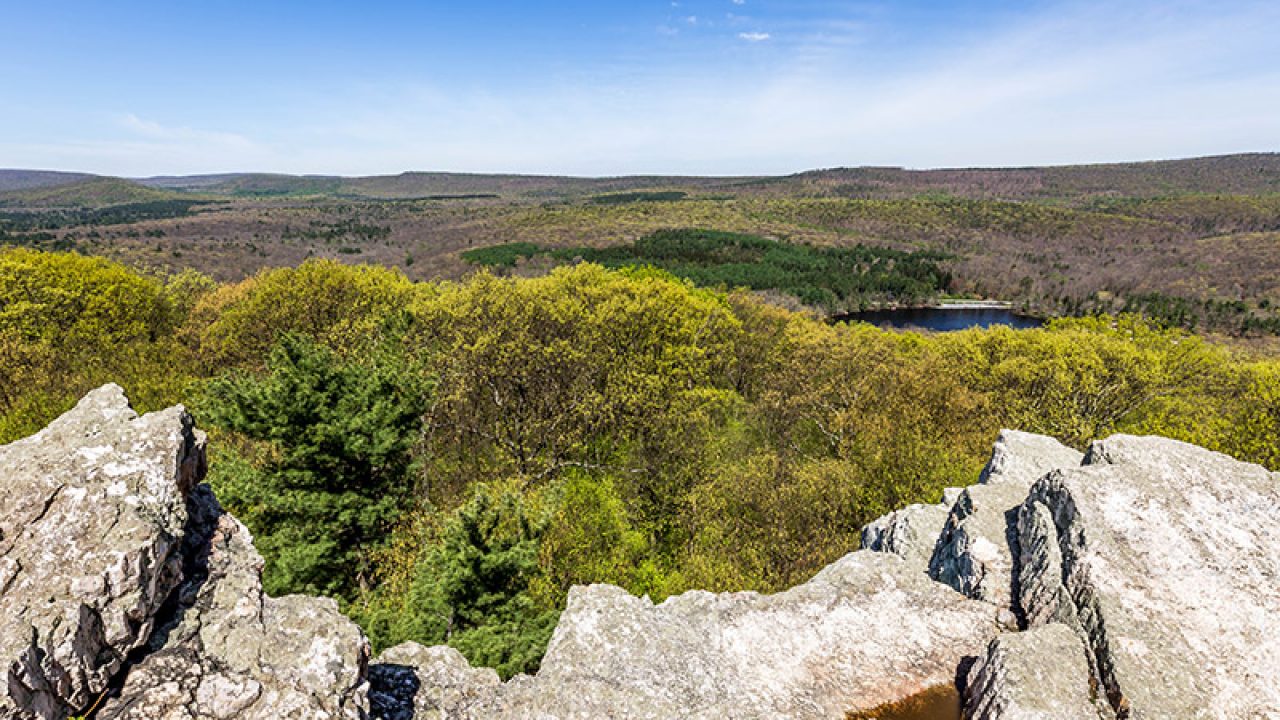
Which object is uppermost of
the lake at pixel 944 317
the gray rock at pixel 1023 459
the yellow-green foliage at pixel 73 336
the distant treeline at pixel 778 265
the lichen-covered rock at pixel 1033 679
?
the yellow-green foliage at pixel 73 336

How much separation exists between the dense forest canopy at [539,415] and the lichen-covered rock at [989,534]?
19.5 ft

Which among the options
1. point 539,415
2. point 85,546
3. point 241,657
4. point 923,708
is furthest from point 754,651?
point 539,415

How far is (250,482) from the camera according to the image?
68.9 feet

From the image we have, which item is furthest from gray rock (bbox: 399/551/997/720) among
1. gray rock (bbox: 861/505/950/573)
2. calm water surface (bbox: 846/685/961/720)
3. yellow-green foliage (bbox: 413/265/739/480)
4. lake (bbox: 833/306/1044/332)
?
lake (bbox: 833/306/1044/332)

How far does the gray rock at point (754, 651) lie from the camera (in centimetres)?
1087

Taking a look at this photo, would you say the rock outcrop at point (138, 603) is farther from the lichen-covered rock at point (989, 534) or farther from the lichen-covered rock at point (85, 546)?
the lichen-covered rock at point (989, 534)

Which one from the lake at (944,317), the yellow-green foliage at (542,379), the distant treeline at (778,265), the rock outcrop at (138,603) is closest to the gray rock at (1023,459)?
the yellow-green foliage at (542,379)

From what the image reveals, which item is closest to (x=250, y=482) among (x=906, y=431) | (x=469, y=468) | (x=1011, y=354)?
(x=469, y=468)

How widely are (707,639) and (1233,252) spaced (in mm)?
220713

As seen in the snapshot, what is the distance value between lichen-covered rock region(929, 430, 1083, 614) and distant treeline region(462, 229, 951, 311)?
127 meters

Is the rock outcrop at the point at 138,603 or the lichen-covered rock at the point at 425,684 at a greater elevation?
the rock outcrop at the point at 138,603

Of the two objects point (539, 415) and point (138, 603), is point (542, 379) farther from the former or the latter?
point (138, 603)

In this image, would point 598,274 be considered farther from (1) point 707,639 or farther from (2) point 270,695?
(2) point 270,695

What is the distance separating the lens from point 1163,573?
11492mm
